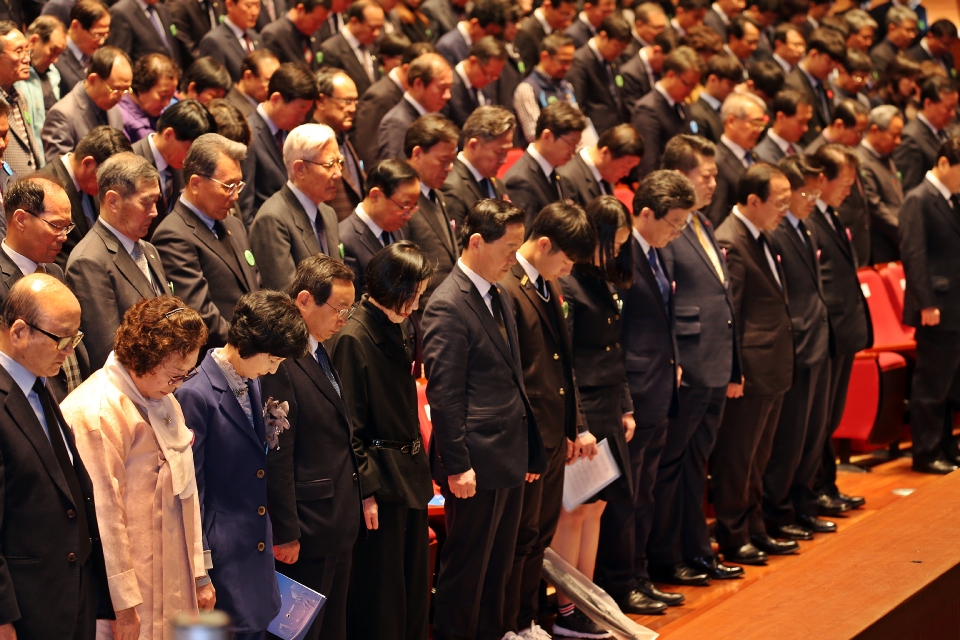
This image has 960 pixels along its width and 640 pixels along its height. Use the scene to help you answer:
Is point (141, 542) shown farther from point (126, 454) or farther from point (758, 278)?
point (758, 278)

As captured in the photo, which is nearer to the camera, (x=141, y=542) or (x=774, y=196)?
(x=141, y=542)

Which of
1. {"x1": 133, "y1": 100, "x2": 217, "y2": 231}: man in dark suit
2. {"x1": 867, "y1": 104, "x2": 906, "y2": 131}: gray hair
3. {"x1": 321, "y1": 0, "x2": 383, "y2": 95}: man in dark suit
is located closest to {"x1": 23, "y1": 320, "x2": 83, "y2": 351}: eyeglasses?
{"x1": 133, "y1": 100, "x2": 217, "y2": 231}: man in dark suit

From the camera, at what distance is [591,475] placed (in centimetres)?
404

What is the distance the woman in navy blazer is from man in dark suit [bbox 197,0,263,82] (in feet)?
11.5

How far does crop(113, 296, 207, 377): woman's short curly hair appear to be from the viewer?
8.21 ft

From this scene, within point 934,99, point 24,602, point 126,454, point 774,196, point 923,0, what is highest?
point 923,0

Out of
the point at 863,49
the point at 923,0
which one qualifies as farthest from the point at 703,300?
the point at 923,0

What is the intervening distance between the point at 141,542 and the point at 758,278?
297 centimetres

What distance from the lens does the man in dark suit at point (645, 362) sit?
13.9 feet

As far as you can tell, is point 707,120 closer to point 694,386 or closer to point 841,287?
point 841,287

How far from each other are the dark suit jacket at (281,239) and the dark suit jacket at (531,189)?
1.24 m

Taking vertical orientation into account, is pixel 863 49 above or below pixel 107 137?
above

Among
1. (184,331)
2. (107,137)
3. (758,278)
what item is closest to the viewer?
(184,331)

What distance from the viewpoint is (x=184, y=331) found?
99.3 inches
